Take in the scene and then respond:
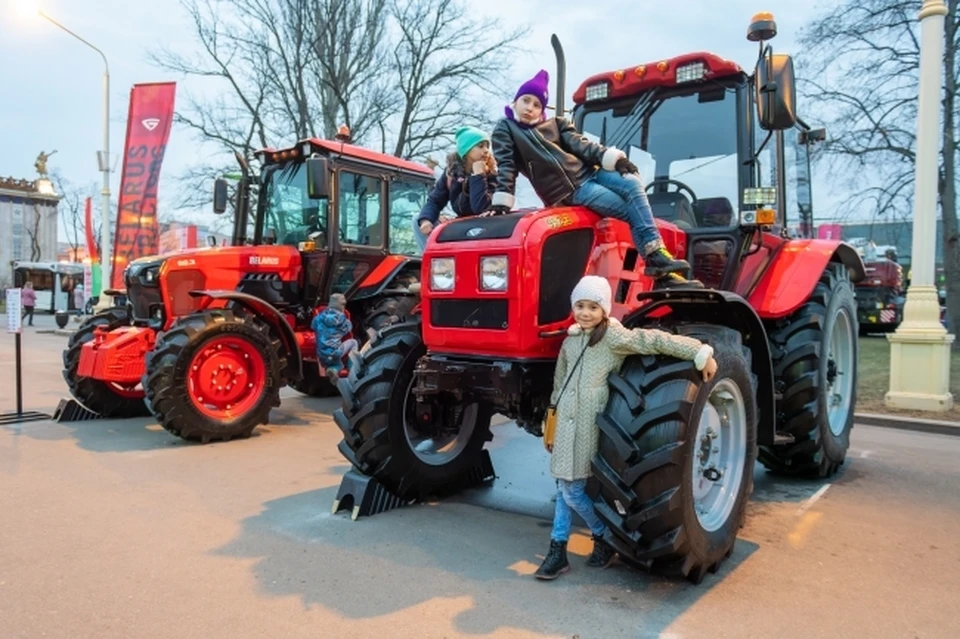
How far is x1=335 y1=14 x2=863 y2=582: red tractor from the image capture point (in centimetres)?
340

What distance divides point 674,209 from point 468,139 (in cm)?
160

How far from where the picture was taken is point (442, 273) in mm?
4102

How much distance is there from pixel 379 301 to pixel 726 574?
6182mm

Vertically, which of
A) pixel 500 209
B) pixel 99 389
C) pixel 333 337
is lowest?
pixel 99 389

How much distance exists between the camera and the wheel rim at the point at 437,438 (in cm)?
473

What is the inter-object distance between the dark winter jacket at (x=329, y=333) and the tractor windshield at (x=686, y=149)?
149 inches

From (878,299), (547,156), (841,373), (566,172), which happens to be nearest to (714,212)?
(566,172)

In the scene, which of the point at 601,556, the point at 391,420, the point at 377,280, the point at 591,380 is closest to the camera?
the point at 591,380

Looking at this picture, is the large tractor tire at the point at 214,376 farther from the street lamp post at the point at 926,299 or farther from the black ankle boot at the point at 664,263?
the street lamp post at the point at 926,299

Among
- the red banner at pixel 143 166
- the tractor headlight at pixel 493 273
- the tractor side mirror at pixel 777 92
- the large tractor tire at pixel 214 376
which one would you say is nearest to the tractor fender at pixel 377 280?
the large tractor tire at pixel 214 376

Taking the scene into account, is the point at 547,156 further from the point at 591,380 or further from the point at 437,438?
the point at 437,438

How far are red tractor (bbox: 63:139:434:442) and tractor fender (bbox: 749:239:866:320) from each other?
409cm

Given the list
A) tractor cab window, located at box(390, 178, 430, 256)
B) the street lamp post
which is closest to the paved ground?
the street lamp post

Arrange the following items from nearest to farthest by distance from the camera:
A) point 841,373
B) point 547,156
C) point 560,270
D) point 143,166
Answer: point 560,270 < point 547,156 < point 841,373 < point 143,166
